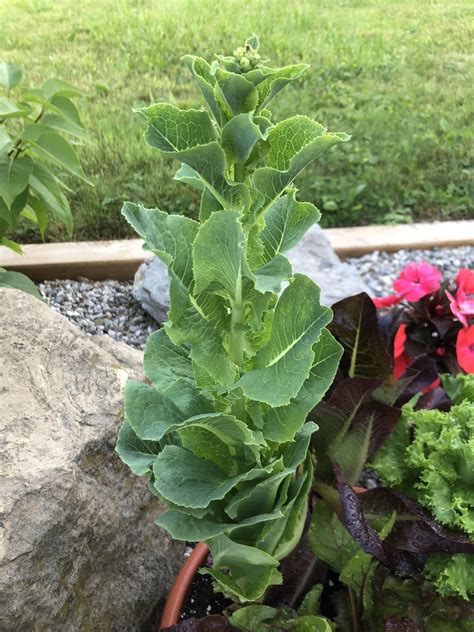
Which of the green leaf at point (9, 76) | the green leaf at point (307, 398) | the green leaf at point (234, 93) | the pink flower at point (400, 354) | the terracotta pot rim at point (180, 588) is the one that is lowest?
the terracotta pot rim at point (180, 588)

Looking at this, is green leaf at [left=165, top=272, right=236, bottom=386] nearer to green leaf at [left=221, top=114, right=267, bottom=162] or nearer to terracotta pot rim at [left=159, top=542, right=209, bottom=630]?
green leaf at [left=221, top=114, right=267, bottom=162]

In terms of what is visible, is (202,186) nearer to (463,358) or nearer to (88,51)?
(463,358)

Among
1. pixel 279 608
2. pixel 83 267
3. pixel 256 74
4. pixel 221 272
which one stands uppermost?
pixel 256 74

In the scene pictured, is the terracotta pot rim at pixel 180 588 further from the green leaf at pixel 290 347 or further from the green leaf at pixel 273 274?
the green leaf at pixel 273 274

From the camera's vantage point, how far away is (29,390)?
152 centimetres

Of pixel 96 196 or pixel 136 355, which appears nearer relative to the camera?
pixel 136 355

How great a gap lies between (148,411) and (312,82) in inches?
142

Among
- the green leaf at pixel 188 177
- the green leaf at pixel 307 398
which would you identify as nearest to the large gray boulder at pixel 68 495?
the green leaf at pixel 307 398

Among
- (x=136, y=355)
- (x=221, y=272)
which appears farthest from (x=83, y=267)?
(x=221, y=272)

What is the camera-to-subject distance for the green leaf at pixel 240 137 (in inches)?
34.6

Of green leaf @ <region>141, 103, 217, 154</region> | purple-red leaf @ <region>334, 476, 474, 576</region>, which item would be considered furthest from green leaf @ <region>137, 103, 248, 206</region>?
purple-red leaf @ <region>334, 476, 474, 576</region>

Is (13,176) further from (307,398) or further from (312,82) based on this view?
(312,82)

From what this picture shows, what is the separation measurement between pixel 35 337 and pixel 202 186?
2.55 feet

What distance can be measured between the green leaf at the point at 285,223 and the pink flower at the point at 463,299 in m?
0.93
